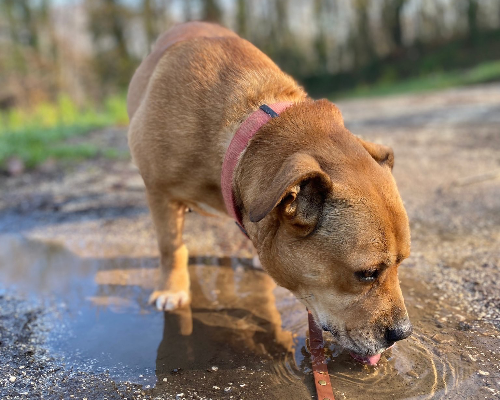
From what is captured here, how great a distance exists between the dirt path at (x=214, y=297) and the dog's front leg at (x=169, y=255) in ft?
0.44

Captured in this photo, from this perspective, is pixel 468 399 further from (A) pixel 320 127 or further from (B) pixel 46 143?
(B) pixel 46 143

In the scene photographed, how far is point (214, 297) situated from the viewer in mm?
3672

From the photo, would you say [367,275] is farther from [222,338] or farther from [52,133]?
[52,133]

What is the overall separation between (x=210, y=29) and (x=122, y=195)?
2.66m

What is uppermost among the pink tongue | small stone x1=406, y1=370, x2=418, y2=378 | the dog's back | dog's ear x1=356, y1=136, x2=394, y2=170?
the dog's back

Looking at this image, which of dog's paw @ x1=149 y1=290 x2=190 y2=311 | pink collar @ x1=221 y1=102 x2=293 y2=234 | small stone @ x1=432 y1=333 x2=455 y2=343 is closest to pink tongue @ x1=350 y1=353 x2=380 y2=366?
small stone @ x1=432 y1=333 x2=455 y2=343

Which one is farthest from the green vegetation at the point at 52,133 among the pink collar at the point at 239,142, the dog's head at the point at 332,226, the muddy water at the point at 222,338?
the dog's head at the point at 332,226

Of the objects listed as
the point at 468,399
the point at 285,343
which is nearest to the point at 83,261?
the point at 285,343

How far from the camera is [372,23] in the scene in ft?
95.2

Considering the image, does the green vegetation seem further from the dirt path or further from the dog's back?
the dog's back

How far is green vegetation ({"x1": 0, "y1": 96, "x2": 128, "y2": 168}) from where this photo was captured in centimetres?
792

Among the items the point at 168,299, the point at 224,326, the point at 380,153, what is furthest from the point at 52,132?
the point at 380,153

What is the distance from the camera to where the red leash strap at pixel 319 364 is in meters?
2.52

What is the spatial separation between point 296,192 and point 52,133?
834cm
